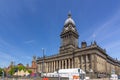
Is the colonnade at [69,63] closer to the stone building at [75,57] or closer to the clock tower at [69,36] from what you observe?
the stone building at [75,57]

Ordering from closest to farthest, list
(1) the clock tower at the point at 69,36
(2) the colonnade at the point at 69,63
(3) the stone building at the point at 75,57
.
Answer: (3) the stone building at the point at 75,57 < (2) the colonnade at the point at 69,63 < (1) the clock tower at the point at 69,36

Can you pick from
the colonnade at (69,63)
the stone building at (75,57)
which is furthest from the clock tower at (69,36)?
the colonnade at (69,63)

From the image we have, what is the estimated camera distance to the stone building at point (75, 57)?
74.8 meters

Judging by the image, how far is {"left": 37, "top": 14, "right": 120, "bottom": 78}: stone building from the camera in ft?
245

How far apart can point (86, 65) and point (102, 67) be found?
11.8 metres

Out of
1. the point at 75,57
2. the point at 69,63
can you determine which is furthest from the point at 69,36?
the point at 69,63

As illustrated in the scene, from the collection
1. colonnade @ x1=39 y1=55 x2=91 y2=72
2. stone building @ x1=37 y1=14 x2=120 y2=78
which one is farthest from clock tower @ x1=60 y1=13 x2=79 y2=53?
colonnade @ x1=39 y1=55 x2=91 y2=72

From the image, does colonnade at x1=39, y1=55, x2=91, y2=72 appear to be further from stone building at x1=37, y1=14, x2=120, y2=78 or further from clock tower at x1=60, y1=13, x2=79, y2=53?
clock tower at x1=60, y1=13, x2=79, y2=53

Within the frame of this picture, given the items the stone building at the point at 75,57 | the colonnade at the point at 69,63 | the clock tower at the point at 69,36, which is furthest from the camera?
the clock tower at the point at 69,36

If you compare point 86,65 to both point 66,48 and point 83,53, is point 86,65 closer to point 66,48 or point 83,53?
point 83,53

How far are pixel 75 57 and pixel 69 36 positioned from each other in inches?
688

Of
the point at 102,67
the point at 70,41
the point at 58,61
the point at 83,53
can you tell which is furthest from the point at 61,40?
the point at 102,67

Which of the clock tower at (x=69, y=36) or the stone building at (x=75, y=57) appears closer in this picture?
the stone building at (x=75, y=57)

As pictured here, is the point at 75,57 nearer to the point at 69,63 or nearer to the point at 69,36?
the point at 69,63
